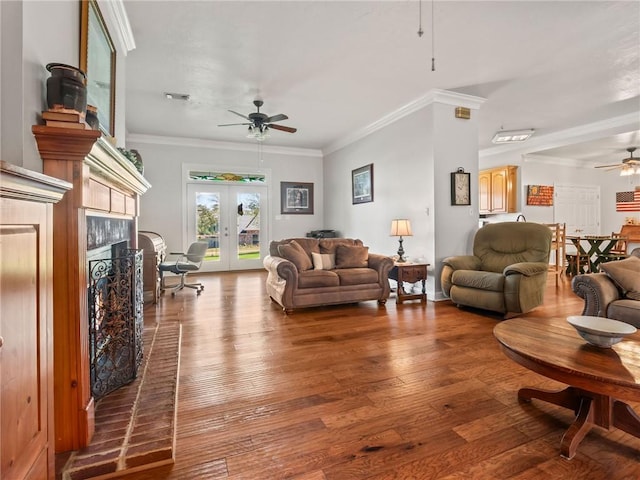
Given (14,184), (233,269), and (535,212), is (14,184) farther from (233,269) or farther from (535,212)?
(535,212)

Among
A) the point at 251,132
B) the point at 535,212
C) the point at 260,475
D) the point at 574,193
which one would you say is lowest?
the point at 260,475

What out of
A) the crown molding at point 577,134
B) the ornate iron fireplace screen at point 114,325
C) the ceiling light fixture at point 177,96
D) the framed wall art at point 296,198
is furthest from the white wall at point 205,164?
the ornate iron fireplace screen at point 114,325

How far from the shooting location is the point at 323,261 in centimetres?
433

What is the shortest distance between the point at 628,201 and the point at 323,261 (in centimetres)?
854


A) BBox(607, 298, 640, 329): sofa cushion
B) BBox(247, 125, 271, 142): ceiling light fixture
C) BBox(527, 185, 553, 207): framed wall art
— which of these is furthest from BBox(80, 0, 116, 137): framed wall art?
BBox(527, 185, 553, 207): framed wall art

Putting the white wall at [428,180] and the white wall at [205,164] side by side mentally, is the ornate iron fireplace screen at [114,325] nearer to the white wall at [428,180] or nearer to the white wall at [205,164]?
the white wall at [428,180]

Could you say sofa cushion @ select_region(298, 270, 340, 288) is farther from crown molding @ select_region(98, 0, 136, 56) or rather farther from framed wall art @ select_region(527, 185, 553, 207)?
framed wall art @ select_region(527, 185, 553, 207)

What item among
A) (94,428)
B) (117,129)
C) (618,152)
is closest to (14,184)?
(94,428)

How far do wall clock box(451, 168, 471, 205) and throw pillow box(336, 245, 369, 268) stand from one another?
60.1 inches

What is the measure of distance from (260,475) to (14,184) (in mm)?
1370

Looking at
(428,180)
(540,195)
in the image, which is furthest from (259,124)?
(540,195)

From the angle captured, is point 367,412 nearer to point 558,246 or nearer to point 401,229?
point 401,229

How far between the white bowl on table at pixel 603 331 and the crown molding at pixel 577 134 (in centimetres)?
563

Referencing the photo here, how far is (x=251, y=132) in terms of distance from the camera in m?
4.79
